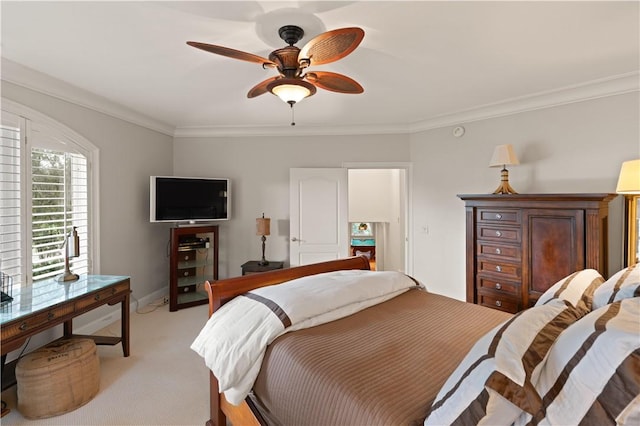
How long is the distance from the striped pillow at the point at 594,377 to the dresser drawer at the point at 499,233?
2127 mm

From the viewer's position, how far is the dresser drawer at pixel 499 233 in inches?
116

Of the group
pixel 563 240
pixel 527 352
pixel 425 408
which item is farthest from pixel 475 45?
pixel 425 408

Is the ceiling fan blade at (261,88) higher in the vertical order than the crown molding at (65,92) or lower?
lower

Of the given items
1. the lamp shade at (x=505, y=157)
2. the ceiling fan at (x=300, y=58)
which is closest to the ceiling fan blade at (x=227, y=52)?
the ceiling fan at (x=300, y=58)

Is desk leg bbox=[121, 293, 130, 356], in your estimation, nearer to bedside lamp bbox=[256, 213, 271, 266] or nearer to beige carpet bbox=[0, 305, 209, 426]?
beige carpet bbox=[0, 305, 209, 426]

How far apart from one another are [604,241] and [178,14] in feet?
11.4

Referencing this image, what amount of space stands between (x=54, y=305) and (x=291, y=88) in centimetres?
214

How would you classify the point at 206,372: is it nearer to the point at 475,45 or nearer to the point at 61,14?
the point at 61,14

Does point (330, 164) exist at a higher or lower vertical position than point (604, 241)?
higher

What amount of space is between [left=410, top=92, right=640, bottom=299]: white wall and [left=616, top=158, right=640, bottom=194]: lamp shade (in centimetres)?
53

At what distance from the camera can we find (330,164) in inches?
182

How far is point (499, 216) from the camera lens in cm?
305

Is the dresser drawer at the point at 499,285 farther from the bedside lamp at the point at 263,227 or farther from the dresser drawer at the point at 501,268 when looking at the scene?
the bedside lamp at the point at 263,227

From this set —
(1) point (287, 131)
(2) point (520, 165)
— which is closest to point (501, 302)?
(2) point (520, 165)
